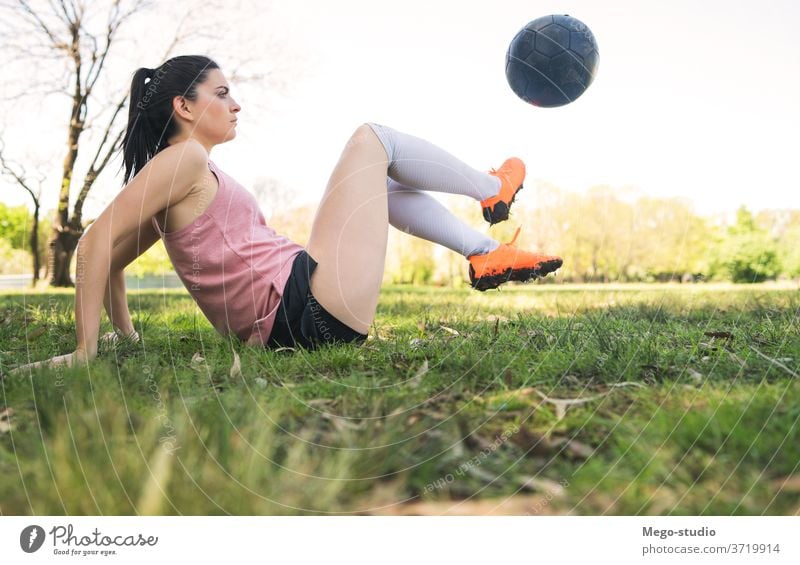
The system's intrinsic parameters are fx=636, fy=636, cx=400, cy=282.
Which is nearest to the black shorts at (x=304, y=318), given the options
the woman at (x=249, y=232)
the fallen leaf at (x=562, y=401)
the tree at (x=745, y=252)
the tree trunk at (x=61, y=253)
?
the woman at (x=249, y=232)

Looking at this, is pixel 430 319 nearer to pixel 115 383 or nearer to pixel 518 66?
pixel 518 66

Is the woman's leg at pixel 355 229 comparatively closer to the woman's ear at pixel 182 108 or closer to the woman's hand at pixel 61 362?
the woman's ear at pixel 182 108

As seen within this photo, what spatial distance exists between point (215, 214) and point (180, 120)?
0.23 metres

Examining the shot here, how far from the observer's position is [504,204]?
175cm

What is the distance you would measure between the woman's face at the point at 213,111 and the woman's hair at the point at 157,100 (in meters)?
0.02

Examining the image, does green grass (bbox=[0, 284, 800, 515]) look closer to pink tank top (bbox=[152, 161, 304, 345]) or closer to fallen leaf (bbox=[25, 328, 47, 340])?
pink tank top (bbox=[152, 161, 304, 345])

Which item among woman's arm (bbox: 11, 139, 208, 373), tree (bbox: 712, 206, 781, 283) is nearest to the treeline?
tree (bbox: 712, 206, 781, 283)

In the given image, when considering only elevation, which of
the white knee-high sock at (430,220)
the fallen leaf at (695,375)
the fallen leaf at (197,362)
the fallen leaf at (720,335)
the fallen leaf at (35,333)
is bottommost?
the fallen leaf at (35,333)

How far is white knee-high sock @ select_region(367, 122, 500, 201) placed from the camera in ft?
4.85

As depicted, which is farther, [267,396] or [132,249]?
[132,249]

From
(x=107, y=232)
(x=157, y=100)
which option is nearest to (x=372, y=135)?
(x=157, y=100)

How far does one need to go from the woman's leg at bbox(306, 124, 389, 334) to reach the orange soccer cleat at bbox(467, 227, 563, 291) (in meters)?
0.36

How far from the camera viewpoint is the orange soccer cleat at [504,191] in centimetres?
174
